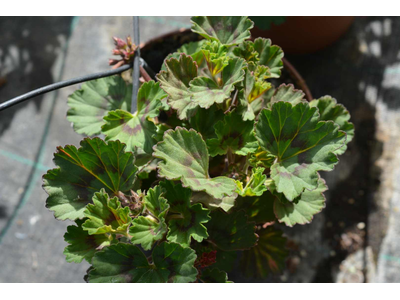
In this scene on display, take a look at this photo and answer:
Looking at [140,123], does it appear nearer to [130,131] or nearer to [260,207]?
[130,131]

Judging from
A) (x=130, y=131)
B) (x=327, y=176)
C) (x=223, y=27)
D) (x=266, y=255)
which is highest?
(x=223, y=27)

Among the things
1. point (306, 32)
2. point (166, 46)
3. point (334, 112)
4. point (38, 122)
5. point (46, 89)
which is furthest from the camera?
point (38, 122)

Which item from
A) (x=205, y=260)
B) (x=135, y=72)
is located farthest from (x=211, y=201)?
(x=135, y=72)

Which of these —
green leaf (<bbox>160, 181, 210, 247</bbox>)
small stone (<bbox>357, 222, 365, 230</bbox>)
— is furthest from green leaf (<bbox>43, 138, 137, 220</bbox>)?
small stone (<bbox>357, 222, 365, 230</bbox>)

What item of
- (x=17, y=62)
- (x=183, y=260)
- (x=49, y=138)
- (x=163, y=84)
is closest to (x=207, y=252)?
(x=183, y=260)

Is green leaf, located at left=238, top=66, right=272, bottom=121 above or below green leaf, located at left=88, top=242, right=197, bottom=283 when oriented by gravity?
above

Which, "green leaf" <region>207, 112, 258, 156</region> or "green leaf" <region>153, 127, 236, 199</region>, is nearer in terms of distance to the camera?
"green leaf" <region>153, 127, 236, 199</region>

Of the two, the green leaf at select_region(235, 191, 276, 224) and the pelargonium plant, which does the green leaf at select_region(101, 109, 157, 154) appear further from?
the green leaf at select_region(235, 191, 276, 224)
